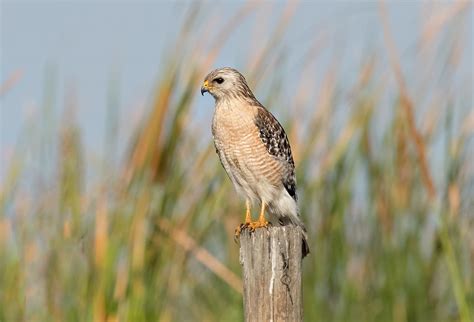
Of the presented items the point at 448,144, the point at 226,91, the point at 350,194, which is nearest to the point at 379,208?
the point at 350,194

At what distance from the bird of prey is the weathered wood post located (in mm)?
1497

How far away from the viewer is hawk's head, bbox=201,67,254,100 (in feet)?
19.0

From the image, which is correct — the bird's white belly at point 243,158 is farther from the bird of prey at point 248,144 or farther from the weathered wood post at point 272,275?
the weathered wood post at point 272,275

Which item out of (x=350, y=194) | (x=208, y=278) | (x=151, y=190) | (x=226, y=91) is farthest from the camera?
(x=208, y=278)

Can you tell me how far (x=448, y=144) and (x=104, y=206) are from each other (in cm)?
232

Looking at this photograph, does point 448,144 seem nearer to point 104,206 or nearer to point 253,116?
point 253,116

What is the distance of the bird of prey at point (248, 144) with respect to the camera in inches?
227

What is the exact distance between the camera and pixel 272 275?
4117 millimetres

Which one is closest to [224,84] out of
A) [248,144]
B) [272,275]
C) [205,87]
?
[205,87]

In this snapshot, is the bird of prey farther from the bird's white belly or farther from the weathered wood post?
the weathered wood post

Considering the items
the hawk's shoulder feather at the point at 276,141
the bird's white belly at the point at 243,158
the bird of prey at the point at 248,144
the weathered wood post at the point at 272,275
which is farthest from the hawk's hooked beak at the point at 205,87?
the weathered wood post at the point at 272,275

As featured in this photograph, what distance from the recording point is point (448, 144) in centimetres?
638

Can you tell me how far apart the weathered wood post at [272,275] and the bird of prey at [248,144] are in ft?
4.91

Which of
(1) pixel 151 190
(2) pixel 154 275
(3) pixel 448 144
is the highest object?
(3) pixel 448 144
